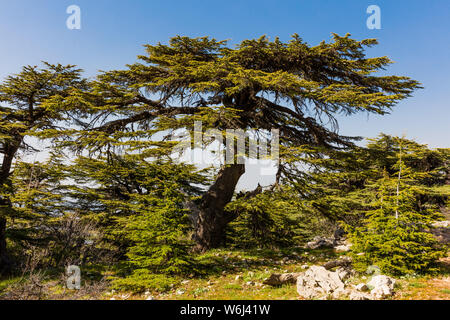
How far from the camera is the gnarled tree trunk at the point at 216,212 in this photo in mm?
10938

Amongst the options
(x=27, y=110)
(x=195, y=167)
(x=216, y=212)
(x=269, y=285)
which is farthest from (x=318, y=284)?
(x=27, y=110)

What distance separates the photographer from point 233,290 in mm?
6203

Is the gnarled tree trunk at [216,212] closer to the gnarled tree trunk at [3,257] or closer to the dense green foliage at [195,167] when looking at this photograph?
the dense green foliage at [195,167]

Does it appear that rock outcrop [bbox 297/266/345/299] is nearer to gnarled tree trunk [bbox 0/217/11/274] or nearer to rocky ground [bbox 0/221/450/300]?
rocky ground [bbox 0/221/450/300]

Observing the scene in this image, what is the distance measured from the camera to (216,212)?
35.8 ft

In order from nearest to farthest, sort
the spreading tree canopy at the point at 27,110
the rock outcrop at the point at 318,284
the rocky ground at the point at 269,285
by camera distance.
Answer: the rocky ground at the point at 269,285, the rock outcrop at the point at 318,284, the spreading tree canopy at the point at 27,110

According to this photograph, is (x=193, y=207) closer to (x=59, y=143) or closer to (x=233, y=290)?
(x=233, y=290)

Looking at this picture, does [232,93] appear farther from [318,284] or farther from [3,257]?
[3,257]

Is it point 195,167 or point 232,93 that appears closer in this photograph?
point 232,93

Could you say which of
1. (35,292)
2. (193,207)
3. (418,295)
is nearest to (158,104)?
(193,207)

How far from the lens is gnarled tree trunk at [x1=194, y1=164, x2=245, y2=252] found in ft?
35.9

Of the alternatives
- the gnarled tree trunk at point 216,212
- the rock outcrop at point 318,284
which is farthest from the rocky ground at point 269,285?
the gnarled tree trunk at point 216,212

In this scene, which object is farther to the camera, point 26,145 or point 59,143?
point 26,145
